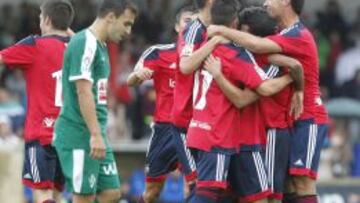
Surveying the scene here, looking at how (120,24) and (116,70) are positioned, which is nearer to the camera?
(120,24)

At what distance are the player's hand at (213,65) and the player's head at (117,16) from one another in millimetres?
711

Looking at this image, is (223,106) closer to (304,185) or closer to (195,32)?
(195,32)

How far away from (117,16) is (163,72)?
6.41 ft

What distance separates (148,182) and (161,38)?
10.4 metres

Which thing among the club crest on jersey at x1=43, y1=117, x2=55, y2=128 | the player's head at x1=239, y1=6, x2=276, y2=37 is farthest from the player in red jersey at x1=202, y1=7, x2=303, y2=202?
the club crest on jersey at x1=43, y1=117, x2=55, y2=128

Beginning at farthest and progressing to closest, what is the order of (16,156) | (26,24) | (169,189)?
(26,24), (169,189), (16,156)

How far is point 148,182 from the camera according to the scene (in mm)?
14438

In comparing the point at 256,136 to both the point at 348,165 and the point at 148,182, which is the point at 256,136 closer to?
the point at 148,182

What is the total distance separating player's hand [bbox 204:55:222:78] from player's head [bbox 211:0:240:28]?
1.01ft

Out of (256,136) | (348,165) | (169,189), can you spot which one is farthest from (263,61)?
(348,165)

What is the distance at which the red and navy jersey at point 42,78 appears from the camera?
1366cm

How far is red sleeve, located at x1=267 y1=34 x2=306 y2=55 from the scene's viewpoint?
1262cm

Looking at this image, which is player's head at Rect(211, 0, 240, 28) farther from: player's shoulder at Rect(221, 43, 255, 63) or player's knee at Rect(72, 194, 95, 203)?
player's knee at Rect(72, 194, 95, 203)

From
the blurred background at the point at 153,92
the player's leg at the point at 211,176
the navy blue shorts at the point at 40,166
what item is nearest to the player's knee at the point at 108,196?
the player's leg at the point at 211,176
